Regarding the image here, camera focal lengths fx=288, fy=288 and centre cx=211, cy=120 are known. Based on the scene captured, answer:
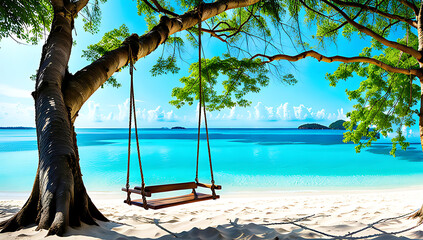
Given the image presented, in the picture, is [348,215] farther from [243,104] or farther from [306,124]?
[306,124]

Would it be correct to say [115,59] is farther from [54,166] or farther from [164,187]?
[164,187]

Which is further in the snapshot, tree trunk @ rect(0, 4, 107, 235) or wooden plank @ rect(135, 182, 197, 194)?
wooden plank @ rect(135, 182, 197, 194)

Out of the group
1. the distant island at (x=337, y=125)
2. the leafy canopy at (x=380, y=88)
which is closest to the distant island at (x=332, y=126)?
the distant island at (x=337, y=125)

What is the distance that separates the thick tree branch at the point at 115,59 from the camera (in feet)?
8.46

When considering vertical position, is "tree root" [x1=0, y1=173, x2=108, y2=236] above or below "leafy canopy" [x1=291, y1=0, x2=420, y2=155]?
below

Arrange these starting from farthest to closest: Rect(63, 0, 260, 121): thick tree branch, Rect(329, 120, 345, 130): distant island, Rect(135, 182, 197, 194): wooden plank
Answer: Rect(329, 120, 345, 130): distant island < Rect(135, 182, 197, 194): wooden plank < Rect(63, 0, 260, 121): thick tree branch

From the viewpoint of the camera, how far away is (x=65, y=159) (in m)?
2.14

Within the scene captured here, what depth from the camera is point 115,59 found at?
2.85 metres

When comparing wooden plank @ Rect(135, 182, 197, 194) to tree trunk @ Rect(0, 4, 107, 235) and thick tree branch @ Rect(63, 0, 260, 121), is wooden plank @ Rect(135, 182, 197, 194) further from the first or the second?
thick tree branch @ Rect(63, 0, 260, 121)

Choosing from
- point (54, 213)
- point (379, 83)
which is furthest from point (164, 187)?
point (379, 83)

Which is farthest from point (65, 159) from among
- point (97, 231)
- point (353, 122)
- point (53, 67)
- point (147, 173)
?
point (147, 173)

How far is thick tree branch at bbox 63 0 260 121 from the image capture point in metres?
2.58

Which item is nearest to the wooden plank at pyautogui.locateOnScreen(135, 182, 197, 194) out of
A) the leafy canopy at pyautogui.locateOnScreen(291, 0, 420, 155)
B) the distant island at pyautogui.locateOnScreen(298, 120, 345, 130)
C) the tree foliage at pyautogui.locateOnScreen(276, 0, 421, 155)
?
the tree foliage at pyautogui.locateOnScreen(276, 0, 421, 155)

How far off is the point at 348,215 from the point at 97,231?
3.36 meters
